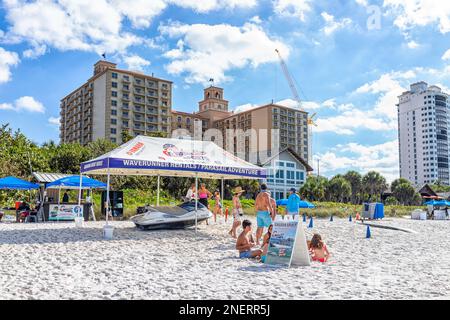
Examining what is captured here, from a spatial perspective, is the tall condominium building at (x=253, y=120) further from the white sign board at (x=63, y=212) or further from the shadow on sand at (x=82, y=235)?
the shadow on sand at (x=82, y=235)

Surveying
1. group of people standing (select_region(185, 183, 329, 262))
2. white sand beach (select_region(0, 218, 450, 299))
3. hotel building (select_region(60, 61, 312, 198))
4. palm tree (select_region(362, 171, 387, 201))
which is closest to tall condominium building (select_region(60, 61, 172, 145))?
hotel building (select_region(60, 61, 312, 198))

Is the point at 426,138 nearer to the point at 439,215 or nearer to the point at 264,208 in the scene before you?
the point at 439,215

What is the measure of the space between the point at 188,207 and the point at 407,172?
153376 mm

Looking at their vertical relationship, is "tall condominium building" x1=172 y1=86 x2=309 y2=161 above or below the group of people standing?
above

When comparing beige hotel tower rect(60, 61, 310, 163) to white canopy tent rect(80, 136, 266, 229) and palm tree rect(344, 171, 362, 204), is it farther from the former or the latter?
white canopy tent rect(80, 136, 266, 229)

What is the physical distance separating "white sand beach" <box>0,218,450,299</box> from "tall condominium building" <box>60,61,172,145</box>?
255ft

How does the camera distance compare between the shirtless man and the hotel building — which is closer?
the shirtless man

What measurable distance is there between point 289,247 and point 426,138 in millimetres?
154488


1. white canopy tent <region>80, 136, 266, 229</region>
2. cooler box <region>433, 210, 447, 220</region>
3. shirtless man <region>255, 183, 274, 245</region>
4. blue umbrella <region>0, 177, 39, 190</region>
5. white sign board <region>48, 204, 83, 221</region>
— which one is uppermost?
white canopy tent <region>80, 136, 266, 229</region>

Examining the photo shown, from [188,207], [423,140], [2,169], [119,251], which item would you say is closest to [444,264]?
[119,251]

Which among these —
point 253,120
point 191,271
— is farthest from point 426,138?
point 191,271

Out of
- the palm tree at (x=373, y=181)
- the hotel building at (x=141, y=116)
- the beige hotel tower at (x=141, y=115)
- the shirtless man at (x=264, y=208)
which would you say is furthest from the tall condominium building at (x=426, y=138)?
the shirtless man at (x=264, y=208)

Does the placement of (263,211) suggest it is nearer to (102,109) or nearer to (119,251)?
(119,251)

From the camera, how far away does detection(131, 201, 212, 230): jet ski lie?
47.4ft
